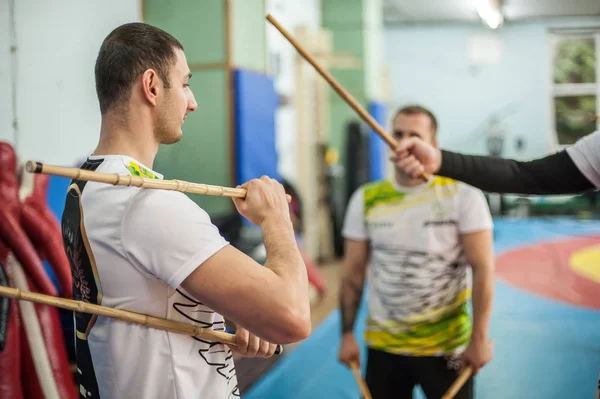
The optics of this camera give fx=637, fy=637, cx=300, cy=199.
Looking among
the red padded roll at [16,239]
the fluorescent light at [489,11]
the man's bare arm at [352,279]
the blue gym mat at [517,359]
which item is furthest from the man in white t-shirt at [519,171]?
the fluorescent light at [489,11]

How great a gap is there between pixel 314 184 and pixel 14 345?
654 cm

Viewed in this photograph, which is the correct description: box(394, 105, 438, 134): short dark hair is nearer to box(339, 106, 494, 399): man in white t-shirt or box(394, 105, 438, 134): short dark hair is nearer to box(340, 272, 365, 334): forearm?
box(339, 106, 494, 399): man in white t-shirt

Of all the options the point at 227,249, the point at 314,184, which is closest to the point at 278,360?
the point at 227,249

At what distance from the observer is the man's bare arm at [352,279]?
2.84 m

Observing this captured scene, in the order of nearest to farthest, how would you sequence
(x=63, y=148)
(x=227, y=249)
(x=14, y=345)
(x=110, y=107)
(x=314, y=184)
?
(x=227, y=249) → (x=110, y=107) → (x=14, y=345) → (x=63, y=148) → (x=314, y=184)

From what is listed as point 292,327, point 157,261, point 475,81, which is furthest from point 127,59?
point 475,81

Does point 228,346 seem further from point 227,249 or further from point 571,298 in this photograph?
point 571,298

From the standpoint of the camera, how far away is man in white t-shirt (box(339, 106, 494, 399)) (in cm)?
255

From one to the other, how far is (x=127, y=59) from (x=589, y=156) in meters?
1.45

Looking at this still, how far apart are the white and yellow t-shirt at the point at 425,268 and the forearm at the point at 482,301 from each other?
0.13 meters

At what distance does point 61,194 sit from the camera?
3.27m

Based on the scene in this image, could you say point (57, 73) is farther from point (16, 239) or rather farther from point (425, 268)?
point (425, 268)

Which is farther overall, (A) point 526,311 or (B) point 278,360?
(A) point 526,311

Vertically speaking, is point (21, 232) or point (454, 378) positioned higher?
point (21, 232)
